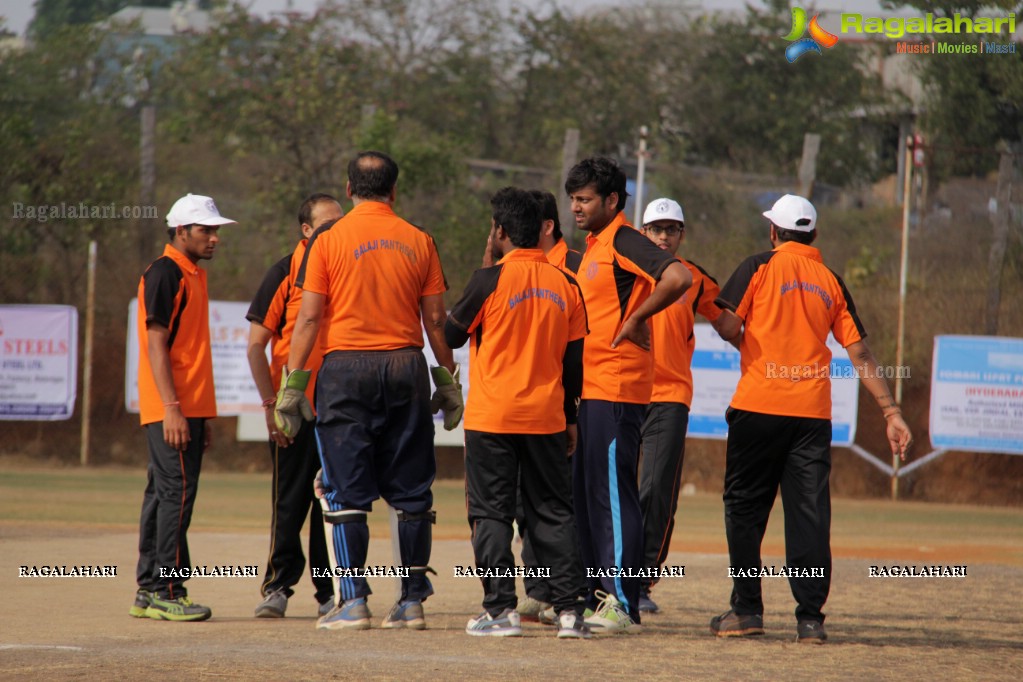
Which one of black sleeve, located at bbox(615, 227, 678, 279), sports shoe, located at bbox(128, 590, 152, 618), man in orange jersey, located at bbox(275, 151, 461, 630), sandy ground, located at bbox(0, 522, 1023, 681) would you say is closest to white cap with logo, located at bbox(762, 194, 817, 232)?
black sleeve, located at bbox(615, 227, 678, 279)

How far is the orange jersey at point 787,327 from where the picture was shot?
7.14m

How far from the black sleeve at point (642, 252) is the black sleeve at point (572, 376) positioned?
50cm

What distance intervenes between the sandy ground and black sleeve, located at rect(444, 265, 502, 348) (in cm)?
150

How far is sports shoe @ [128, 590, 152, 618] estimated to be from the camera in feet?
24.9

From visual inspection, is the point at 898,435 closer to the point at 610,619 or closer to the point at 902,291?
the point at 610,619

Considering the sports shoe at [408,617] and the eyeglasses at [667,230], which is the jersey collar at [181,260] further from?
the eyeglasses at [667,230]

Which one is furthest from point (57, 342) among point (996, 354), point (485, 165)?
point (996, 354)

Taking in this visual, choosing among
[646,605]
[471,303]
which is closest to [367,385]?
[471,303]

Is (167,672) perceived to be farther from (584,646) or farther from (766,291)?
(766,291)

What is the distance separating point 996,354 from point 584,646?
11416 millimetres

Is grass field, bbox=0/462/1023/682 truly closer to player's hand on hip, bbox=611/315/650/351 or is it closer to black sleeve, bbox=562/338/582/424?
black sleeve, bbox=562/338/582/424

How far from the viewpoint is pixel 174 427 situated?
7469 millimetres

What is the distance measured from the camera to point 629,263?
7133 mm

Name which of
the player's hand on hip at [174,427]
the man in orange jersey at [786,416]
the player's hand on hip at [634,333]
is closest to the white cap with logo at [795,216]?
the man in orange jersey at [786,416]
